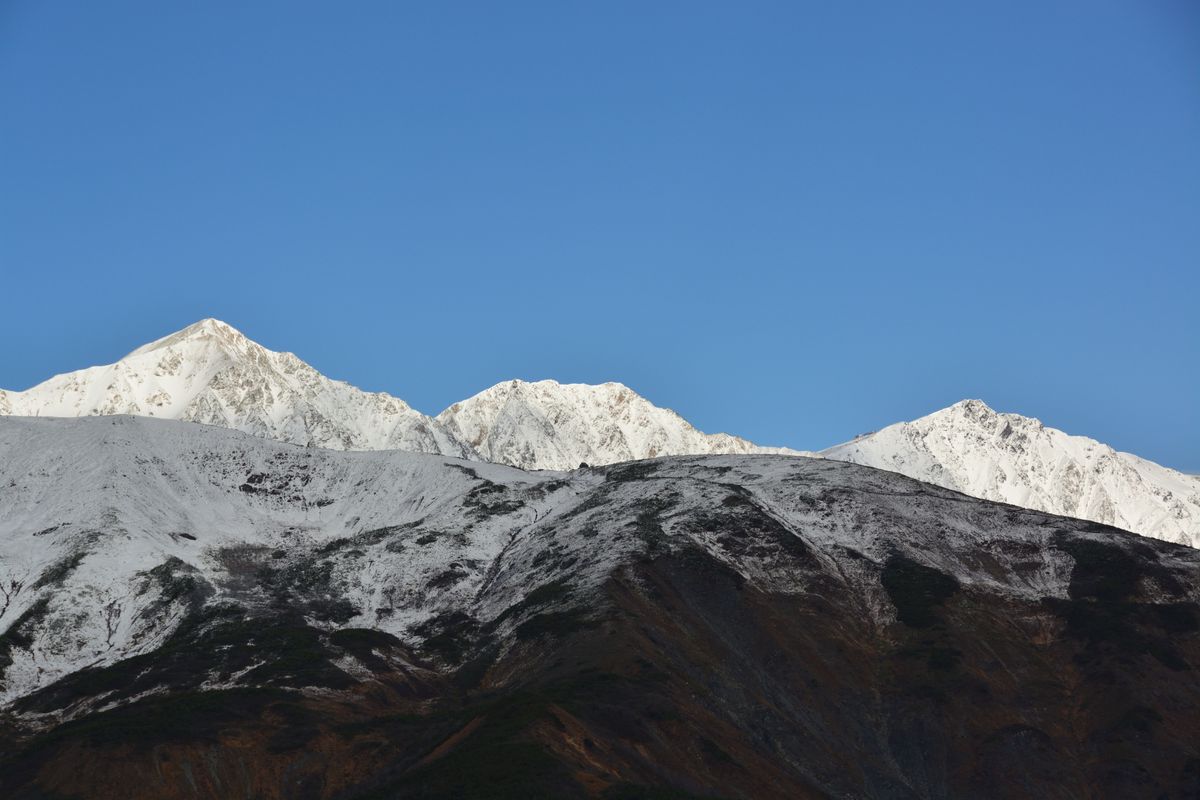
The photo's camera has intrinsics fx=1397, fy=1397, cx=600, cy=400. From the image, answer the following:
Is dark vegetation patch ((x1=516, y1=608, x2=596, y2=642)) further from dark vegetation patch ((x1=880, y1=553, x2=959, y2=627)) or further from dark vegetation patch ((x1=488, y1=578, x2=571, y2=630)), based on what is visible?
dark vegetation patch ((x1=880, y1=553, x2=959, y2=627))

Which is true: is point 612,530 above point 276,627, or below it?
above

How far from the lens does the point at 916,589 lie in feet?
580

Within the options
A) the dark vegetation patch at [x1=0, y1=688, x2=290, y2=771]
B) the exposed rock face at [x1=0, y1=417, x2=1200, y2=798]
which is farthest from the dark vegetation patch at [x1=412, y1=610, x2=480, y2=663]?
the dark vegetation patch at [x1=0, y1=688, x2=290, y2=771]

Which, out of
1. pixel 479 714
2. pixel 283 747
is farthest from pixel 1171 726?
pixel 283 747

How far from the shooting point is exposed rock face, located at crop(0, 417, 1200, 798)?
121000 millimetres

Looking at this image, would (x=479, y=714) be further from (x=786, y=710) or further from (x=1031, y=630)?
(x=1031, y=630)

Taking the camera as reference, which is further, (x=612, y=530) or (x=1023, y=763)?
(x=612, y=530)

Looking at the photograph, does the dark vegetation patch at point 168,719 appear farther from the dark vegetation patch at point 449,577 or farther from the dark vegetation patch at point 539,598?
the dark vegetation patch at point 449,577

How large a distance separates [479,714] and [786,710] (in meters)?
37.5

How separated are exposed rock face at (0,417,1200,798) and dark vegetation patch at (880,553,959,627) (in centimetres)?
41

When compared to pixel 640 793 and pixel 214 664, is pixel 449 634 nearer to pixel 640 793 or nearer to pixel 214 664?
pixel 214 664

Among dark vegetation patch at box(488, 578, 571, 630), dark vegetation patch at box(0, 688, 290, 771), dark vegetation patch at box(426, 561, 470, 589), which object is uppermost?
dark vegetation patch at box(426, 561, 470, 589)

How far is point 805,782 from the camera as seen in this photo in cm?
12838

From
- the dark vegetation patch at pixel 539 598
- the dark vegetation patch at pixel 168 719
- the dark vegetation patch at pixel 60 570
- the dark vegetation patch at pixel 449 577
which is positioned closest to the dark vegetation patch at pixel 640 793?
the dark vegetation patch at pixel 168 719
